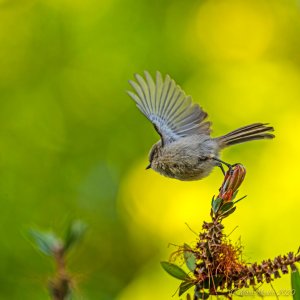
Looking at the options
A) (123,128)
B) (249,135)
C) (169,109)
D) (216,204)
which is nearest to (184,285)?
(216,204)

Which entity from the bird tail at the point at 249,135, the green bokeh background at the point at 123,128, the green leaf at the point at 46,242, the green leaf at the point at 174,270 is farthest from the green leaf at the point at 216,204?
the green bokeh background at the point at 123,128

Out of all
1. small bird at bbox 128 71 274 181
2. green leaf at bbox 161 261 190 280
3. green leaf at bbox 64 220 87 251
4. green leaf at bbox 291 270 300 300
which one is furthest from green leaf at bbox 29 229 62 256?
small bird at bbox 128 71 274 181

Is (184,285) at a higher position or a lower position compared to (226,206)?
lower

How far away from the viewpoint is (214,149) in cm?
269

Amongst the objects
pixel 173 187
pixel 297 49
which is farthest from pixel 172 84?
pixel 297 49

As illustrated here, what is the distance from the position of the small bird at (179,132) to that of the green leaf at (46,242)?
1352 mm

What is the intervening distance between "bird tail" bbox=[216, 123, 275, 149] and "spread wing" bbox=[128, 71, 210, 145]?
0.28ft

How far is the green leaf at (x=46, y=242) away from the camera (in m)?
1.11

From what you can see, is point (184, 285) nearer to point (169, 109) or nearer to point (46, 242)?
point (46, 242)

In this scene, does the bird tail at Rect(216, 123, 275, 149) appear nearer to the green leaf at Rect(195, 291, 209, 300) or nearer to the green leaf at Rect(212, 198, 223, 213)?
the green leaf at Rect(212, 198, 223, 213)

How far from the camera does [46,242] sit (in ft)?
3.75

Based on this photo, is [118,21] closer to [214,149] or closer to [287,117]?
[287,117]

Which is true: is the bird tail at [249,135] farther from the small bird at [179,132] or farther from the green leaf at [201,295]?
the green leaf at [201,295]

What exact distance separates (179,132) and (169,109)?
99 millimetres
